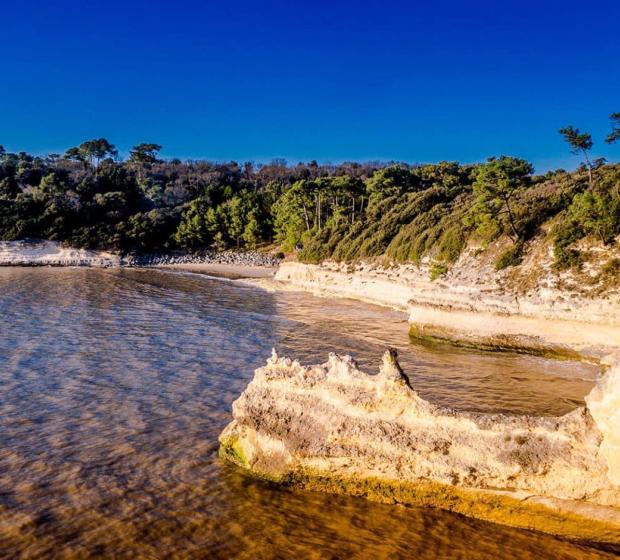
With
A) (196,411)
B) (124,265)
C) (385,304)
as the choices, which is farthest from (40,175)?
(196,411)

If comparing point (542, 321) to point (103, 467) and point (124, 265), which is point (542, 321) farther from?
point (124, 265)

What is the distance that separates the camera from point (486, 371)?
16.0m

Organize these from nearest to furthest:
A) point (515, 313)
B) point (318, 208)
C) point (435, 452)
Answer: point (435, 452) → point (515, 313) → point (318, 208)

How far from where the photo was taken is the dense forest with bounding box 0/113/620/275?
27.2 meters

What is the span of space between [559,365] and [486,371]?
3.27 m

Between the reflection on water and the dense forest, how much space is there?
971cm

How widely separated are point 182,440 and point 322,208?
222 feet

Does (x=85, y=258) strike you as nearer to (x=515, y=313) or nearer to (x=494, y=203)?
(x=494, y=203)

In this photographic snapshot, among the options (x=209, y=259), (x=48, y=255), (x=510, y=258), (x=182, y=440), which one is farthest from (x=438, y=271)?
(x=48, y=255)

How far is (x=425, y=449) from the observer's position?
749 cm

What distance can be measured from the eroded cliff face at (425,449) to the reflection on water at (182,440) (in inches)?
13.4

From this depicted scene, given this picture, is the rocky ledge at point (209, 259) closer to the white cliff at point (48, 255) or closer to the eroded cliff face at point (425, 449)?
the white cliff at point (48, 255)

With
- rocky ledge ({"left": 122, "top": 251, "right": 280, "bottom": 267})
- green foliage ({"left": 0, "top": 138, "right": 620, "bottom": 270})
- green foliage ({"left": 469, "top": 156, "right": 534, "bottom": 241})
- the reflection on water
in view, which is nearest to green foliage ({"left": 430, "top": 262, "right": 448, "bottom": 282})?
green foliage ({"left": 0, "top": 138, "right": 620, "bottom": 270})

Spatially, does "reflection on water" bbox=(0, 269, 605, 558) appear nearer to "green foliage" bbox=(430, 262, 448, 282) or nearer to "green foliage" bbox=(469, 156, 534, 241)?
"green foliage" bbox=(430, 262, 448, 282)
